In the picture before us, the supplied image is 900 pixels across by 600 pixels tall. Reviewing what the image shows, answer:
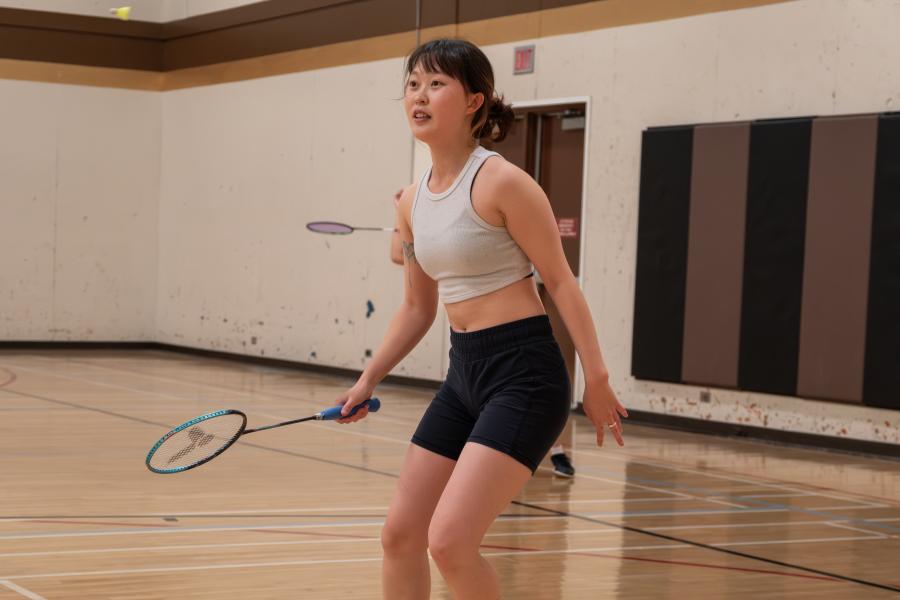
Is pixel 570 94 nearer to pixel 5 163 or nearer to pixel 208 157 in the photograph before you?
pixel 208 157

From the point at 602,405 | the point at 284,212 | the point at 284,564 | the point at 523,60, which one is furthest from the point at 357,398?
the point at 284,212

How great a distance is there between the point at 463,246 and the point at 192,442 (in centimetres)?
105

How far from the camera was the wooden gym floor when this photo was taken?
197 inches

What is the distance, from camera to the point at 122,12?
1619 cm

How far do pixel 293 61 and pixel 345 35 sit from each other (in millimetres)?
1008

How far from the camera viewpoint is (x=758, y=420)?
10.5 meters

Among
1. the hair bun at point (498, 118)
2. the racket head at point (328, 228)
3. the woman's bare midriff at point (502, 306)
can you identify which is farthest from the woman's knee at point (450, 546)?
the racket head at point (328, 228)

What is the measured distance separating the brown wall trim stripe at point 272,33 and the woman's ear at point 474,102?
7.85m

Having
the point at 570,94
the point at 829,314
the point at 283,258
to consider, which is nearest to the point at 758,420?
the point at 829,314

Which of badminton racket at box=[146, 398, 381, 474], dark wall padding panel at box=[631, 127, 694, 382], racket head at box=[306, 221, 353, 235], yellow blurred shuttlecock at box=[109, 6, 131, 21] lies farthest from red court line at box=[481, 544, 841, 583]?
yellow blurred shuttlecock at box=[109, 6, 131, 21]

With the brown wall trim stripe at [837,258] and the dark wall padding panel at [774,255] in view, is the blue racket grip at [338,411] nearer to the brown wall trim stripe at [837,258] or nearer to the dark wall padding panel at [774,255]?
the brown wall trim stripe at [837,258]

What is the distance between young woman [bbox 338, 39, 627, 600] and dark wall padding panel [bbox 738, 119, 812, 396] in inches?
281

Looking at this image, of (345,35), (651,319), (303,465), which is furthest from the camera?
(345,35)

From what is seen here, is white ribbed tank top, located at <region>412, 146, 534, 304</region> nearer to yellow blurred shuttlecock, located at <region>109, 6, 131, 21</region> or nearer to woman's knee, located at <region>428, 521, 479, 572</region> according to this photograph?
woman's knee, located at <region>428, 521, 479, 572</region>
